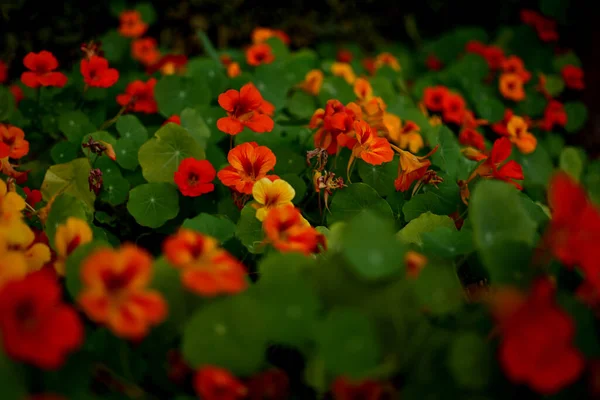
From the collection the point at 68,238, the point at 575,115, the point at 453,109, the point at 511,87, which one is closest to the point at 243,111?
the point at 68,238

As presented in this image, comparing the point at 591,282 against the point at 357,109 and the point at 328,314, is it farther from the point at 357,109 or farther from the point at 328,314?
the point at 357,109

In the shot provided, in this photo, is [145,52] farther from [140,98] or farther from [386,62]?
[386,62]

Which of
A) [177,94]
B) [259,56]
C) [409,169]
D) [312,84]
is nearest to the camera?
[409,169]

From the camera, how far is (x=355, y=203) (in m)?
1.19

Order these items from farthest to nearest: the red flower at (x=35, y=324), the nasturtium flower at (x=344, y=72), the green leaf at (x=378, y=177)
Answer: the nasturtium flower at (x=344, y=72) → the green leaf at (x=378, y=177) → the red flower at (x=35, y=324)

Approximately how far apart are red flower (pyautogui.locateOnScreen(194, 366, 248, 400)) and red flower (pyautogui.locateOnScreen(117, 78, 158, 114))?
0.96 meters

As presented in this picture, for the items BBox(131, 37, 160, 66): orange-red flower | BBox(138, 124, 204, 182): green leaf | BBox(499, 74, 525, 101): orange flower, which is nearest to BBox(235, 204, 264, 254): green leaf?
BBox(138, 124, 204, 182): green leaf

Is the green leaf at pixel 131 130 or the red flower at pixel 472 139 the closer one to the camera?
the green leaf at pixel 131 130

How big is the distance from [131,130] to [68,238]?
567mm

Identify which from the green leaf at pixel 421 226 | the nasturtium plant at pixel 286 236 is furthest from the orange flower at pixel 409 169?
the green leaf at pixel 421 226

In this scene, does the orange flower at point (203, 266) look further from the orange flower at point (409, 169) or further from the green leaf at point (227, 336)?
the orange flower at point (409, 169)

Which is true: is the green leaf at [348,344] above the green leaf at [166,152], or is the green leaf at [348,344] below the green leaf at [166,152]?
above

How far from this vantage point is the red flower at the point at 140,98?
146cm

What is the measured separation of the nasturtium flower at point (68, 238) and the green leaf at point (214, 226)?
229 mm
